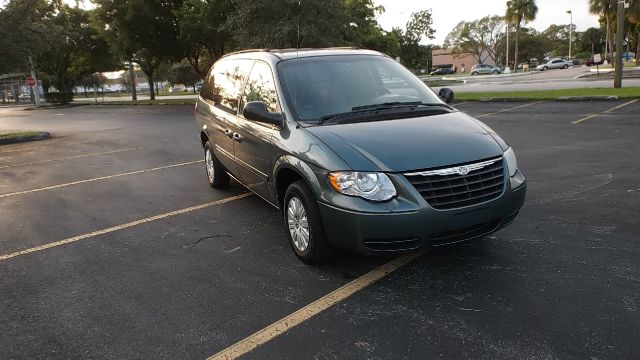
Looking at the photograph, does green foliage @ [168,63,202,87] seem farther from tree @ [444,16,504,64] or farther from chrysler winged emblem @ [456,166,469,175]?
chrysler winged emblem @ [456,166,469,175]

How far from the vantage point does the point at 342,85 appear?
15.5 feet

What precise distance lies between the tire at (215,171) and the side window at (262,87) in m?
1.66

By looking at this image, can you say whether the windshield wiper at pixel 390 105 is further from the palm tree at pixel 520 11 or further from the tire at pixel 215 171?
the palm tree at pixel 520 11

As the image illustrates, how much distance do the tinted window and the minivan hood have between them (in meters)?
1.87

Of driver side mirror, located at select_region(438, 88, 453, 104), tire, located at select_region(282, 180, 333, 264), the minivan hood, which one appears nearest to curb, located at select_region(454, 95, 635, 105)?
driver side mirror, located at select_region(438, 88, 453, 104)

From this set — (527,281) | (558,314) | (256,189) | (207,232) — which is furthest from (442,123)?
(207,232)

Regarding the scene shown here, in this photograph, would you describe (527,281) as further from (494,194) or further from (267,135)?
(267,135)

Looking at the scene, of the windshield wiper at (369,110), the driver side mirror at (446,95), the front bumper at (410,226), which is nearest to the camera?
the front bumper at (410,226)

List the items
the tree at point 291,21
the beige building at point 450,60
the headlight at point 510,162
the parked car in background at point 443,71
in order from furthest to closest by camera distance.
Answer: the beige building at point 450,60, the parked car in background at point 443,71, the tree at point 291,21, the headlight at point 510,162

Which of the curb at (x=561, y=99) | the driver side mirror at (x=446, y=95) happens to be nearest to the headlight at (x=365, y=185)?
the driver side mirror at (x=446, y=95)

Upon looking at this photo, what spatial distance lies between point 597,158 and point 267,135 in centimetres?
576

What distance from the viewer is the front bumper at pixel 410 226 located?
11.3 ft

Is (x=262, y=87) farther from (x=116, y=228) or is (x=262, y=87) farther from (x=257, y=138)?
(x=116, y=228)

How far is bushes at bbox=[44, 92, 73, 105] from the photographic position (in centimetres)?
4725
